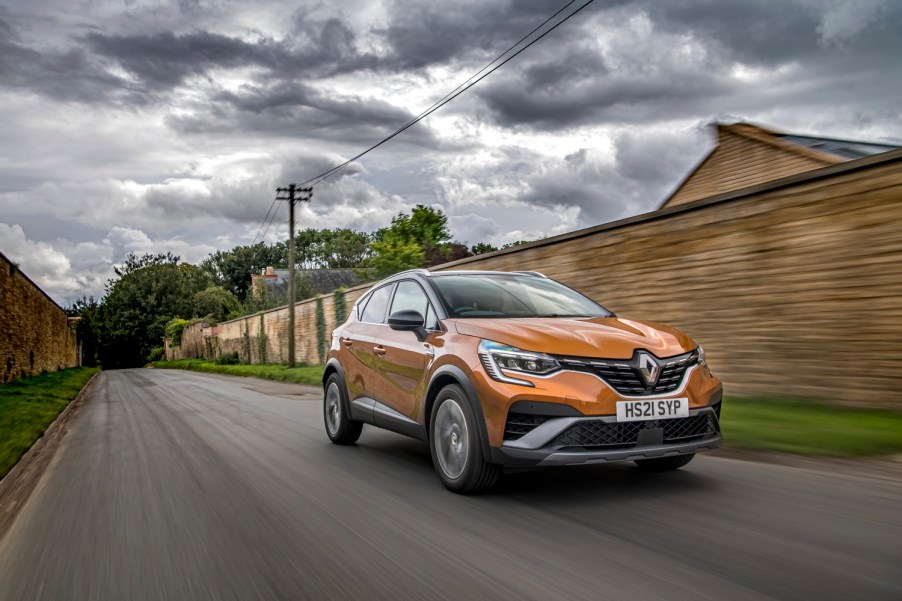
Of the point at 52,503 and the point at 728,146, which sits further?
the point at 728,146

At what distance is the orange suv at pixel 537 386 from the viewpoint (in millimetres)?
4371

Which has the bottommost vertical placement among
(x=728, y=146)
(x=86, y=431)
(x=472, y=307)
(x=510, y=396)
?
(x=86, y=431)

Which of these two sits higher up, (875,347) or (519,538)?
(875,347)

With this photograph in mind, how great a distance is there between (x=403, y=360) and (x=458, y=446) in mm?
1152

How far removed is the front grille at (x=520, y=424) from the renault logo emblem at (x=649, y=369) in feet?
2.30

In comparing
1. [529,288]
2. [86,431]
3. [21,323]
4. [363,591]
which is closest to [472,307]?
[529,288]

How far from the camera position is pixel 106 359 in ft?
278

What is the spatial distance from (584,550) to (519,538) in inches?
15.8

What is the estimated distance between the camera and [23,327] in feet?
87.7

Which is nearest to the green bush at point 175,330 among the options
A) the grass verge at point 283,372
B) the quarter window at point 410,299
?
the grass verge at point 283,372

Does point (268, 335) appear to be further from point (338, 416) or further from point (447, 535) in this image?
point (447, 535)

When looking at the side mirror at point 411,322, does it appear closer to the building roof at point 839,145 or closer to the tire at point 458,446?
the tire at point 458,446

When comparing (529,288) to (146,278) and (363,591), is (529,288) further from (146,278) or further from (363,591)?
(146,278)

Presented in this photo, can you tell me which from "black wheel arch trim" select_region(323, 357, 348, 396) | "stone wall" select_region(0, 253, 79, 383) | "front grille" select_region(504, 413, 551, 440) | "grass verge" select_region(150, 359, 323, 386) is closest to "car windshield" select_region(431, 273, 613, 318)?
"front grille" select_region(504, 413, 551, 440)
